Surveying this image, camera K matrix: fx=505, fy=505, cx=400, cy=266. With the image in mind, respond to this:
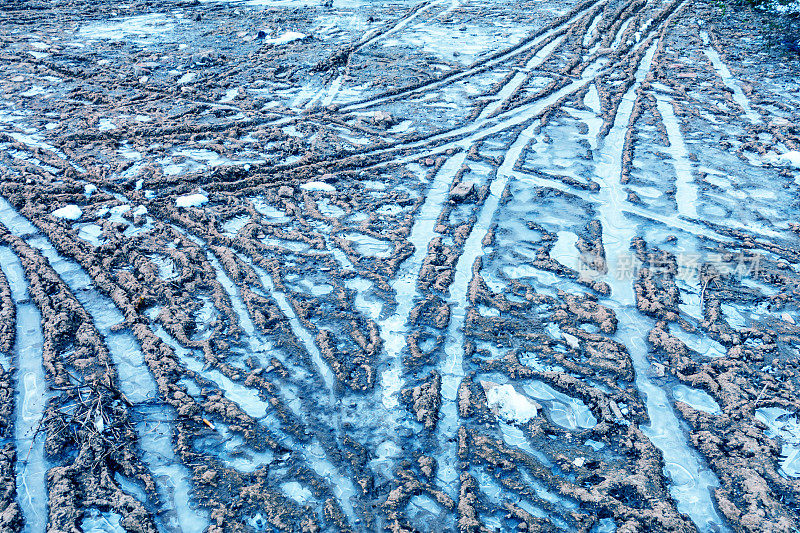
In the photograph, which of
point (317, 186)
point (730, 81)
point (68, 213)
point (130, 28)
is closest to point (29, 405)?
point (68, 213)

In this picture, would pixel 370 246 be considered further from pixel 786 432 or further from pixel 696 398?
pixel 786 432

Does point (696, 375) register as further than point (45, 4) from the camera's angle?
No

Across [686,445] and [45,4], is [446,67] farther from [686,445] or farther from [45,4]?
[45,4]

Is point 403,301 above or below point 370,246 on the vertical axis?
below

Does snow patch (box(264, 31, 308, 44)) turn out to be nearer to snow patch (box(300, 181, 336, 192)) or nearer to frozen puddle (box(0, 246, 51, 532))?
snow patch (box(300, 181, 336, 192))

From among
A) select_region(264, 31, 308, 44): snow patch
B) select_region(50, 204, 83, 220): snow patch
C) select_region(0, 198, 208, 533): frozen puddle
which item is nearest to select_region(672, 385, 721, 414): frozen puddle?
select_region(0, 198, 208, 533): frozen puddle

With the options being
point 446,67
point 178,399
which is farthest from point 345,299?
point 446,67

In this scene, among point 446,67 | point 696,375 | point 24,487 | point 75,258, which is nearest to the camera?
point 24,487
